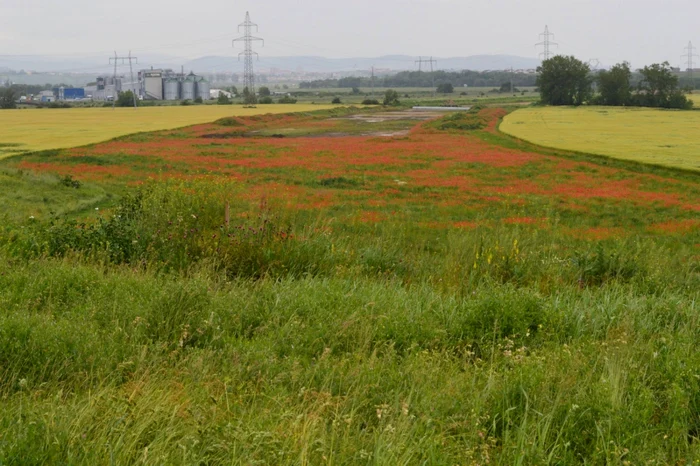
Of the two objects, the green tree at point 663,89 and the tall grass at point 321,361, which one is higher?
the green tree at point 663,89

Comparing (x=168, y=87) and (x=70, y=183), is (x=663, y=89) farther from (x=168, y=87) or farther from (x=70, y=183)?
(x=168, y=87)

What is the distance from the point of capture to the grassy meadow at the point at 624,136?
3078 cm

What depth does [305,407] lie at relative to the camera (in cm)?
417

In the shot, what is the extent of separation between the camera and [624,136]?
4184 centimetres

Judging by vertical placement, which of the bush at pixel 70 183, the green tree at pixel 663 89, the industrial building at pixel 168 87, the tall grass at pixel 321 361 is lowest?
the tall grass at pixel 321 361

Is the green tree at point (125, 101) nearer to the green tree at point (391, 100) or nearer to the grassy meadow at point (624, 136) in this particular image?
the green tree at point (391, 100)

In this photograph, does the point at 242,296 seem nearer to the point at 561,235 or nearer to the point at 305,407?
the point at 305,407

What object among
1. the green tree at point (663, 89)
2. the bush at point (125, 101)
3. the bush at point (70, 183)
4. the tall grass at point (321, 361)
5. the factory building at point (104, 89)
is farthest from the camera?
the factory building at point (104, 89)

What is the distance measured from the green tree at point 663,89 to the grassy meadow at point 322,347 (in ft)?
261

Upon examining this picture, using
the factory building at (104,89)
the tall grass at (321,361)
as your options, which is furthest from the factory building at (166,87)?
the tall grass at (321,361)

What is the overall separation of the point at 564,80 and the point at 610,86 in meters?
6.09

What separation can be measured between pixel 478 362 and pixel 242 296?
2.32 m

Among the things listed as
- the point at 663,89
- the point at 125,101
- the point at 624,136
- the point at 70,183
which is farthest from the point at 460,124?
the point at 125,101

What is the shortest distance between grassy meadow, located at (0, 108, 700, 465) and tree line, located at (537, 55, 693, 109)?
80790mm
